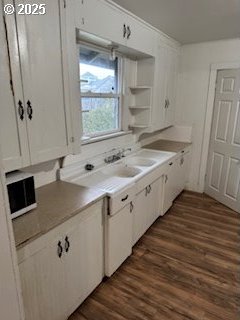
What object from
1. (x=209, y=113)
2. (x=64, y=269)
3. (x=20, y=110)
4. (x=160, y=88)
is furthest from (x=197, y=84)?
(x=64, y=269)

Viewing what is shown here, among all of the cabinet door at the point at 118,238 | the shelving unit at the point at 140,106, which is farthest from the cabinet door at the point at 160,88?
the cabinet door at the point at 118,238

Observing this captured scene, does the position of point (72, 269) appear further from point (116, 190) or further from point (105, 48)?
point (105, 48)

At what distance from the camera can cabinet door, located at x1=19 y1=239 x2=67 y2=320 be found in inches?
49.5

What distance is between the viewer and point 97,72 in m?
2.43

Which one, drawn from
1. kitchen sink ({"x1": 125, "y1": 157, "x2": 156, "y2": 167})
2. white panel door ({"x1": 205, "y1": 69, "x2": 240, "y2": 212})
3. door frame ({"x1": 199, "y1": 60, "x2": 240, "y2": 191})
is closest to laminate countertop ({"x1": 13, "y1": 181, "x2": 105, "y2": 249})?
kitchen sink ({"x1": 125, "y1": 157, "x2": 156, "y2": 167})

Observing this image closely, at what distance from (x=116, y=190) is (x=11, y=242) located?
3.33ft

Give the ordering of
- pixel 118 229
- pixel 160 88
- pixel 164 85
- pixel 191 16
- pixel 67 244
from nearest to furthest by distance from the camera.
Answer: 1. pixel 67 244
2. pixel 118 229
3. pixel 191 16
4. pixel 160 88
5. pixel 164 85

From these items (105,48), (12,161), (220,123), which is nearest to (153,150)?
(220,123)

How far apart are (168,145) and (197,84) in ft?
3.59

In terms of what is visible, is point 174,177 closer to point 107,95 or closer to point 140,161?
point 140,161

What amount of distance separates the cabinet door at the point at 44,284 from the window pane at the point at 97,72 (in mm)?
1517

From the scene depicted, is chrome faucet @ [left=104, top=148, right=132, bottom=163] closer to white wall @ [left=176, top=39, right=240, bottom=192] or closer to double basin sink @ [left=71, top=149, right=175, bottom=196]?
double basin sink @ [left=71, top=149, right=175, bottom=196]

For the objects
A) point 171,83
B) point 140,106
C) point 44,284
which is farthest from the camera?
point 171,83

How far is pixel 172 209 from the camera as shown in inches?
133
